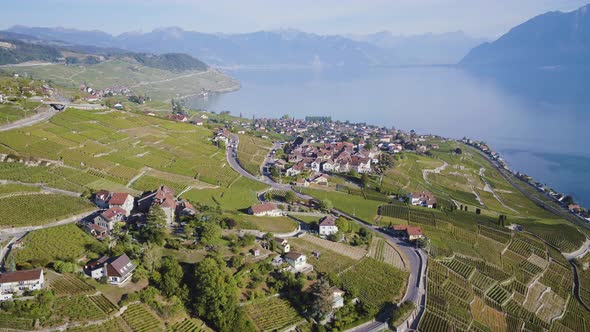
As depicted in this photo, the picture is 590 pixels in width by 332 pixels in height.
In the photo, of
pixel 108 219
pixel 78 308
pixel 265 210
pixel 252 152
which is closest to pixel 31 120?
pixel 252 152

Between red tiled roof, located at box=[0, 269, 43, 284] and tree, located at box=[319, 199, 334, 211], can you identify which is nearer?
red tiled roof, located at box=[0, 269, 43, 284]

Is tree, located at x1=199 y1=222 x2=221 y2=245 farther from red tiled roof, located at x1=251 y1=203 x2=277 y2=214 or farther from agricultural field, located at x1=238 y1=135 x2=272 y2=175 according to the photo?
agricultural field, located at x1=238 y1=135 x2=272 y2=175

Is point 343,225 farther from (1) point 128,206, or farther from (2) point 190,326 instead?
(1) point 128,206

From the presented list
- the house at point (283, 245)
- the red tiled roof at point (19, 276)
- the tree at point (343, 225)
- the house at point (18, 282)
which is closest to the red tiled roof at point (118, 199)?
the red tiled roof at point (19, 276)

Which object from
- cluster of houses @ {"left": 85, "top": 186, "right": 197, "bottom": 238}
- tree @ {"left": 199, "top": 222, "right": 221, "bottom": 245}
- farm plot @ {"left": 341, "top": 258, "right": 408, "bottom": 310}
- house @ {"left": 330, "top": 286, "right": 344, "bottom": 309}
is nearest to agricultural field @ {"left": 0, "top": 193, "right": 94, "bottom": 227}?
cluster of houses @ {"left": 85, "top": 186, "right": 197, "bottom": 238}

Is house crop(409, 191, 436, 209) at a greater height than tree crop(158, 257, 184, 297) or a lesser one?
lesser
